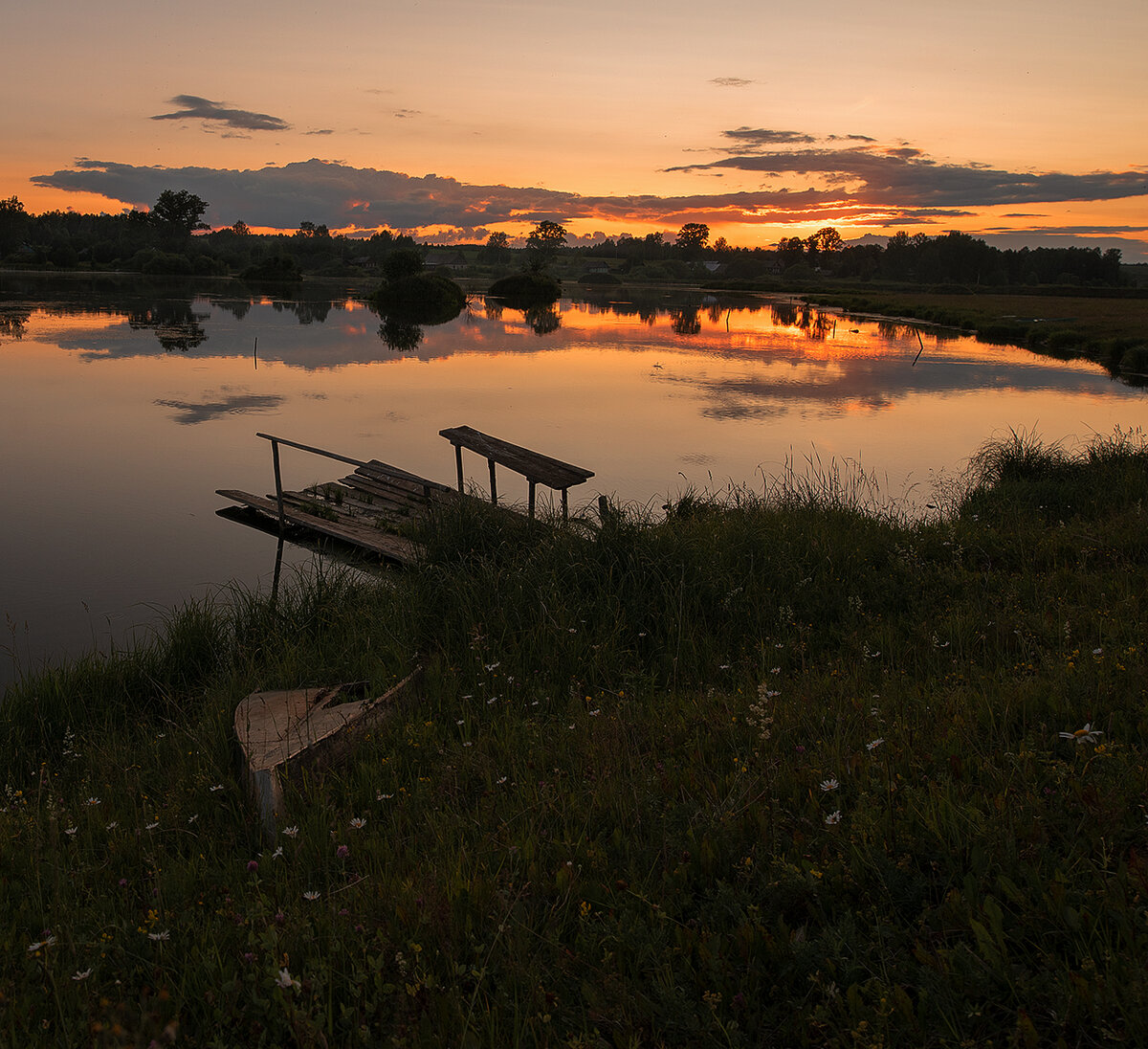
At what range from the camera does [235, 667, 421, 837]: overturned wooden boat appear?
14.3 ft

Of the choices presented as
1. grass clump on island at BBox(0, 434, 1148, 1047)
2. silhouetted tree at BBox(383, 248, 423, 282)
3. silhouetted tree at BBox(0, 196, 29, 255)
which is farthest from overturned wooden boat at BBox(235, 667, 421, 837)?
silhouetted tree at BBox(0, 196, 29, 255)

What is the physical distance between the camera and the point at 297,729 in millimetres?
4793

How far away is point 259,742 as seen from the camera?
480 centimetres

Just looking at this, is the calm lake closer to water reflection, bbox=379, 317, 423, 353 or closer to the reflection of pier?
water reflection, bbox=379, 317, 423, 353

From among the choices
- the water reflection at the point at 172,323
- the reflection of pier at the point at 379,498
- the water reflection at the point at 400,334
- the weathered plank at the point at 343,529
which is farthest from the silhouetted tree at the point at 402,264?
the weathered plank at the point at 343,529

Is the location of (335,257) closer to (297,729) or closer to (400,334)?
(400,334)

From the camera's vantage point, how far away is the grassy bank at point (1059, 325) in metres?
38.3

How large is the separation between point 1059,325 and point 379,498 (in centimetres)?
5099

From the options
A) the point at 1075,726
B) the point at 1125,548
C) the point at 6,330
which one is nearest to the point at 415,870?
the point at 1075,726

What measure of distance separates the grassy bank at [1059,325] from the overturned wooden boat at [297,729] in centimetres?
3584

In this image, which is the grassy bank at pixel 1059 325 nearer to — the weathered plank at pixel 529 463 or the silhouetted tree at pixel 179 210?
the weathered plank at pixel 529 463

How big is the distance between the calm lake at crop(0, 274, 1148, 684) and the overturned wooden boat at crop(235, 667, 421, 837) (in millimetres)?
4180

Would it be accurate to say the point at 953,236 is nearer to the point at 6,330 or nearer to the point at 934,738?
the point at 6,330

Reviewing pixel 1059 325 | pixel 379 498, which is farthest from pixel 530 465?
pixel 1059 325
